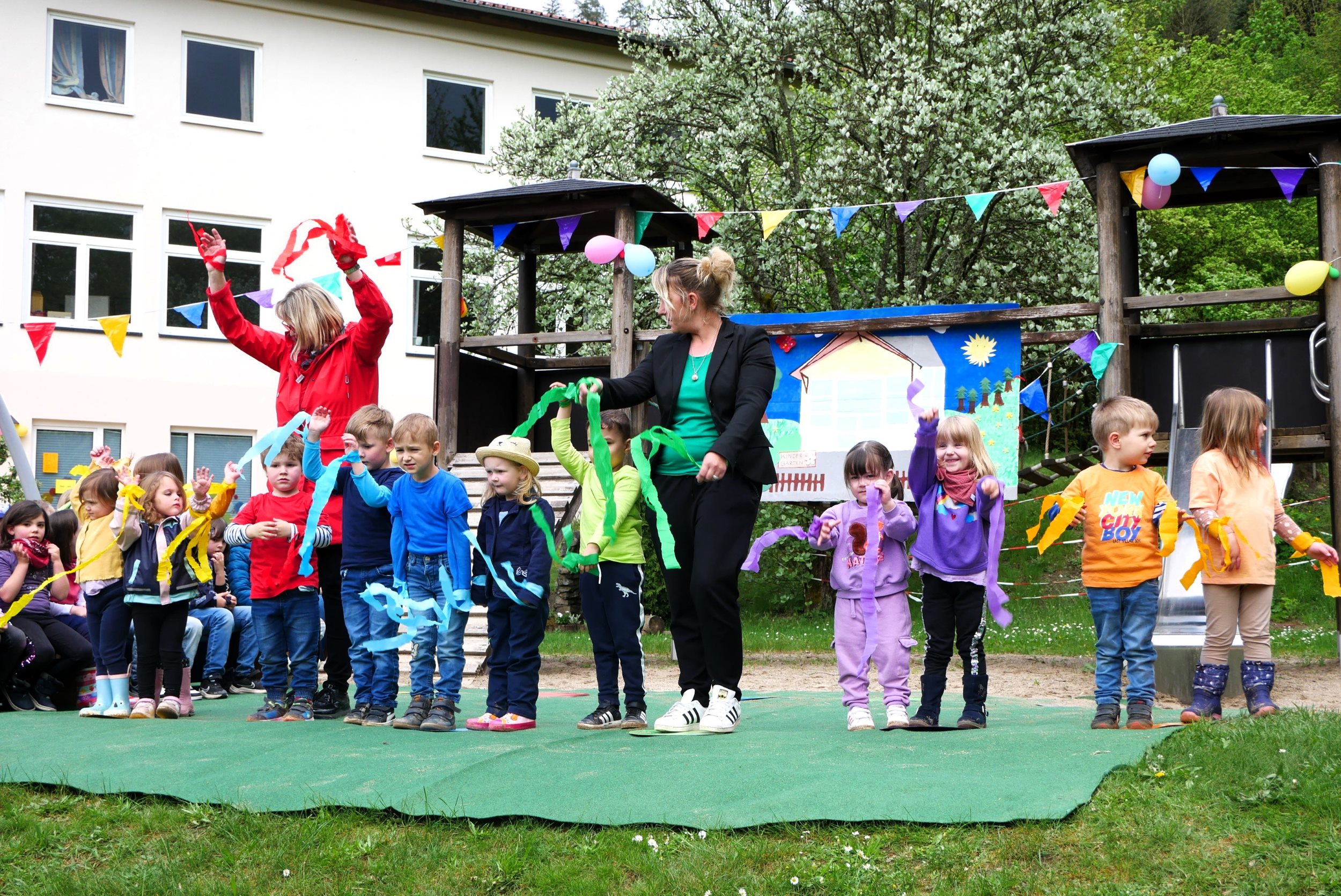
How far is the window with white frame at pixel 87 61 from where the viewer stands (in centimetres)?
1914

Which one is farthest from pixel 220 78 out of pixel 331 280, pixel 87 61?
pixel 331 280

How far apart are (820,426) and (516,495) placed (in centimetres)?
538

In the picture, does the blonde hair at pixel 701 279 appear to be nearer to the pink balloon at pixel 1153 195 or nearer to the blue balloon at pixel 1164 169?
the blue balloon at pixel 1164 169

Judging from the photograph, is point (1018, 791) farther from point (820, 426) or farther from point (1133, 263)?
point (1133, 263)

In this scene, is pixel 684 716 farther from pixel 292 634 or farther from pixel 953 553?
pixel 292 634

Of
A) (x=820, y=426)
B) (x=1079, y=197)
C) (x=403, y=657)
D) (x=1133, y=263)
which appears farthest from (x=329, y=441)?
(x=1079, y=197)

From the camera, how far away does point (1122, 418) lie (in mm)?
5582

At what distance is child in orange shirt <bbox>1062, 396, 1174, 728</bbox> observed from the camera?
5.38 metres

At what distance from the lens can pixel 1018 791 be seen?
12.4ft

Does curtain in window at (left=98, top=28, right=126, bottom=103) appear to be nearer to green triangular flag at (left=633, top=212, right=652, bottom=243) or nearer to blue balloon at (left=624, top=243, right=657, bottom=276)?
green triangular flag at (left=633, top=212, right=652, bottom=243)

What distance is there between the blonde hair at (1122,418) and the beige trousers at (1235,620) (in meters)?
0.79

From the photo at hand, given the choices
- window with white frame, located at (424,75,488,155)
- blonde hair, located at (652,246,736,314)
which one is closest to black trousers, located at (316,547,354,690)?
blonde hair, located at (652,246,736,314)

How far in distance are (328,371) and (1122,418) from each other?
375cm

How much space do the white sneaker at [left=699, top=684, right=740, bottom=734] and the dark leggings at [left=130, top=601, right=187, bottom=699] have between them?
2.91m
